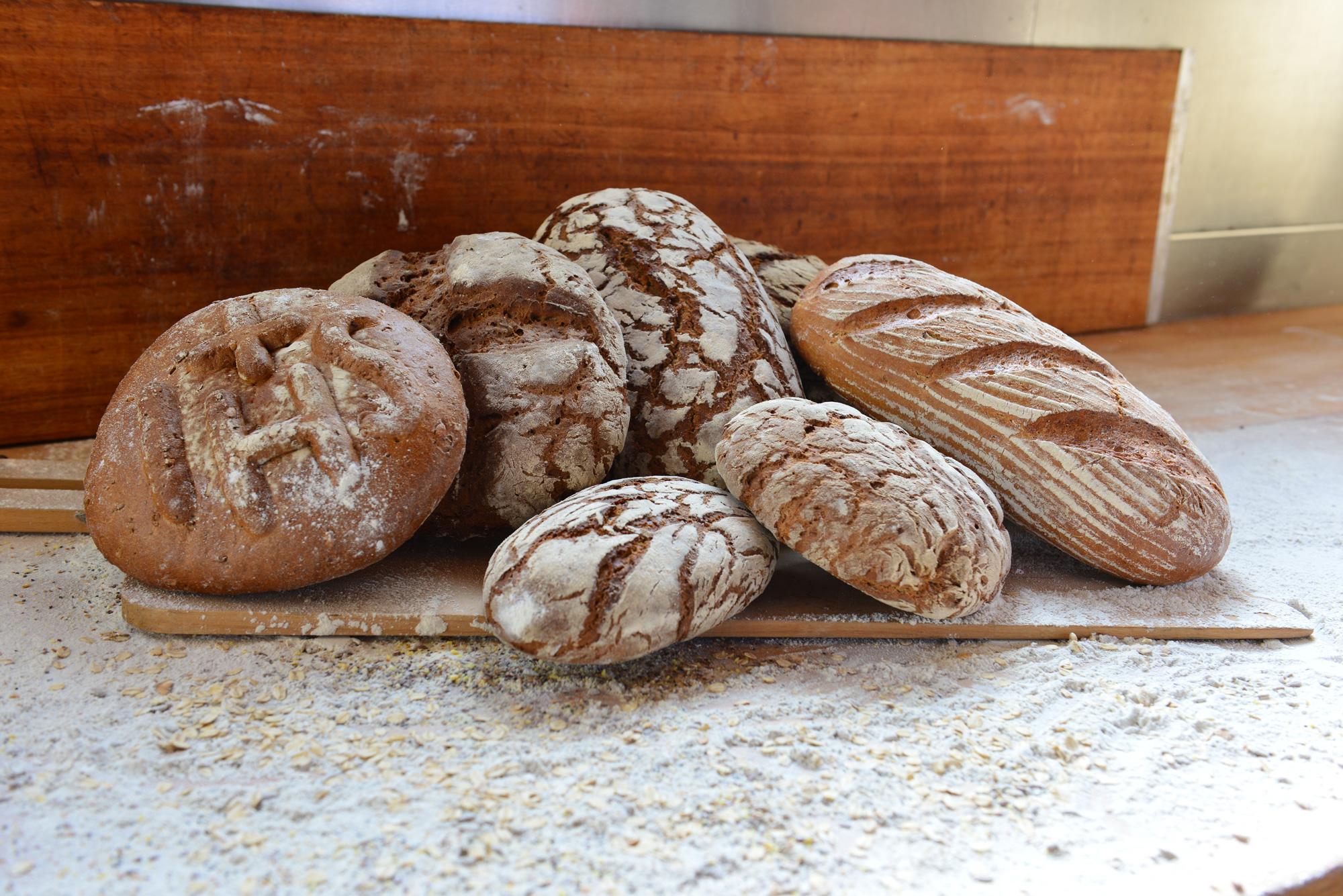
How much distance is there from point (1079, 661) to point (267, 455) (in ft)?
4.70

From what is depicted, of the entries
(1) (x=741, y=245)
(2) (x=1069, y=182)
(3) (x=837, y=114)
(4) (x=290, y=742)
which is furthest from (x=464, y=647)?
(2) (x=1069, y=182)

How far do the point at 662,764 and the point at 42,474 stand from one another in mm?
1835

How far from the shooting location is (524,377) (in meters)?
1.79

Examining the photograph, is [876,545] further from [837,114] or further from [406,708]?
[837,114]

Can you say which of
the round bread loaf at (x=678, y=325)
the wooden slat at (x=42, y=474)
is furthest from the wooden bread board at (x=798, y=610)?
the wooden slat at (x=42, y=474)

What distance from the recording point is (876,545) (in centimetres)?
148

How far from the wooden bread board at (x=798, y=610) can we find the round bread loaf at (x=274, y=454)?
0.18ft

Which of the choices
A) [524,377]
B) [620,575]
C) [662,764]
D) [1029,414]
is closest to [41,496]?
[524,377]

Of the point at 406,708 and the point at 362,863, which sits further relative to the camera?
the point at 406,708

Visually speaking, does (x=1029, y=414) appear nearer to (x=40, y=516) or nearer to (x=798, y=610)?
(x=798, y=610)

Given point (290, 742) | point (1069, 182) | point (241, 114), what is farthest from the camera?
point (1069, 182)

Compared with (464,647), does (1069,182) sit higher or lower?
higher

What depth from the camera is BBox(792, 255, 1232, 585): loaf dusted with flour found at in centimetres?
170

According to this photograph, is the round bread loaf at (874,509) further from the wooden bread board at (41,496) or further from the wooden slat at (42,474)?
the wooden slat at (42,474)
